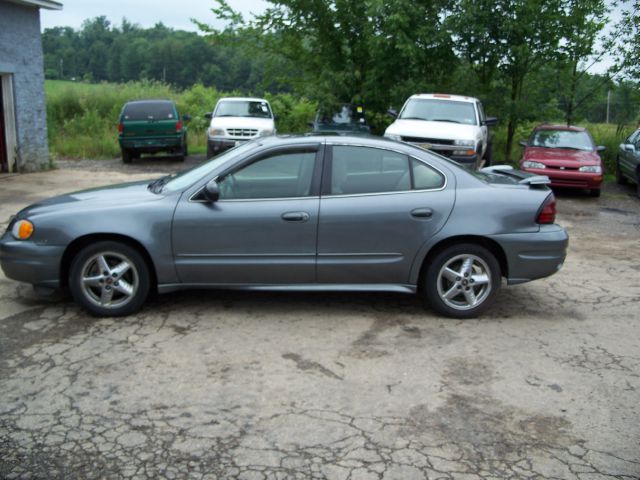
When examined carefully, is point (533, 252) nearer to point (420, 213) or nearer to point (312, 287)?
point (420, 213)

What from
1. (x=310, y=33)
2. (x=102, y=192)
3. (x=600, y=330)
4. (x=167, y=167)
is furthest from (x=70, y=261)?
(x=310, y=33)

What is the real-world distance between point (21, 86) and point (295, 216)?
1274 centimetres

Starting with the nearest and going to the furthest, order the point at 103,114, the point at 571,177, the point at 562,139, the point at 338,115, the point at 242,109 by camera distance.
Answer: the point at 571,177 < the point at 562,139 < the point at 338,115 < the point at 242,109 < the point at 103,114

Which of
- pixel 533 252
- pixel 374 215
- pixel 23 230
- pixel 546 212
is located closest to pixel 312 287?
pixel 374 215

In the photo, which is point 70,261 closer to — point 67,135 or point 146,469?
point 146,469

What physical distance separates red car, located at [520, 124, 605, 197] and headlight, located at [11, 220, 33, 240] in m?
10.9

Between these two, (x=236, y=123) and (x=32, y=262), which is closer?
(x=32, y=262)

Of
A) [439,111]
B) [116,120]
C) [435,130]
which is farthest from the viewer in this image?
[116,120]

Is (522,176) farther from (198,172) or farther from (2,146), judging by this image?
(2,146)

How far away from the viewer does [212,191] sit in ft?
19.2

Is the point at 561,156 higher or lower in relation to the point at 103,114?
lower

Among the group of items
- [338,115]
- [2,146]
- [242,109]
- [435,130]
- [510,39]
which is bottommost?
[2,146]

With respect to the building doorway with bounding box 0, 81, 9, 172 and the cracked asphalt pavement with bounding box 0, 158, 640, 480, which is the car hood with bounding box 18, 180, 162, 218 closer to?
the cracked asphalt pavement with bounding box 0, 158, 640, 480

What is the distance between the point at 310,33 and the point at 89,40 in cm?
4209
